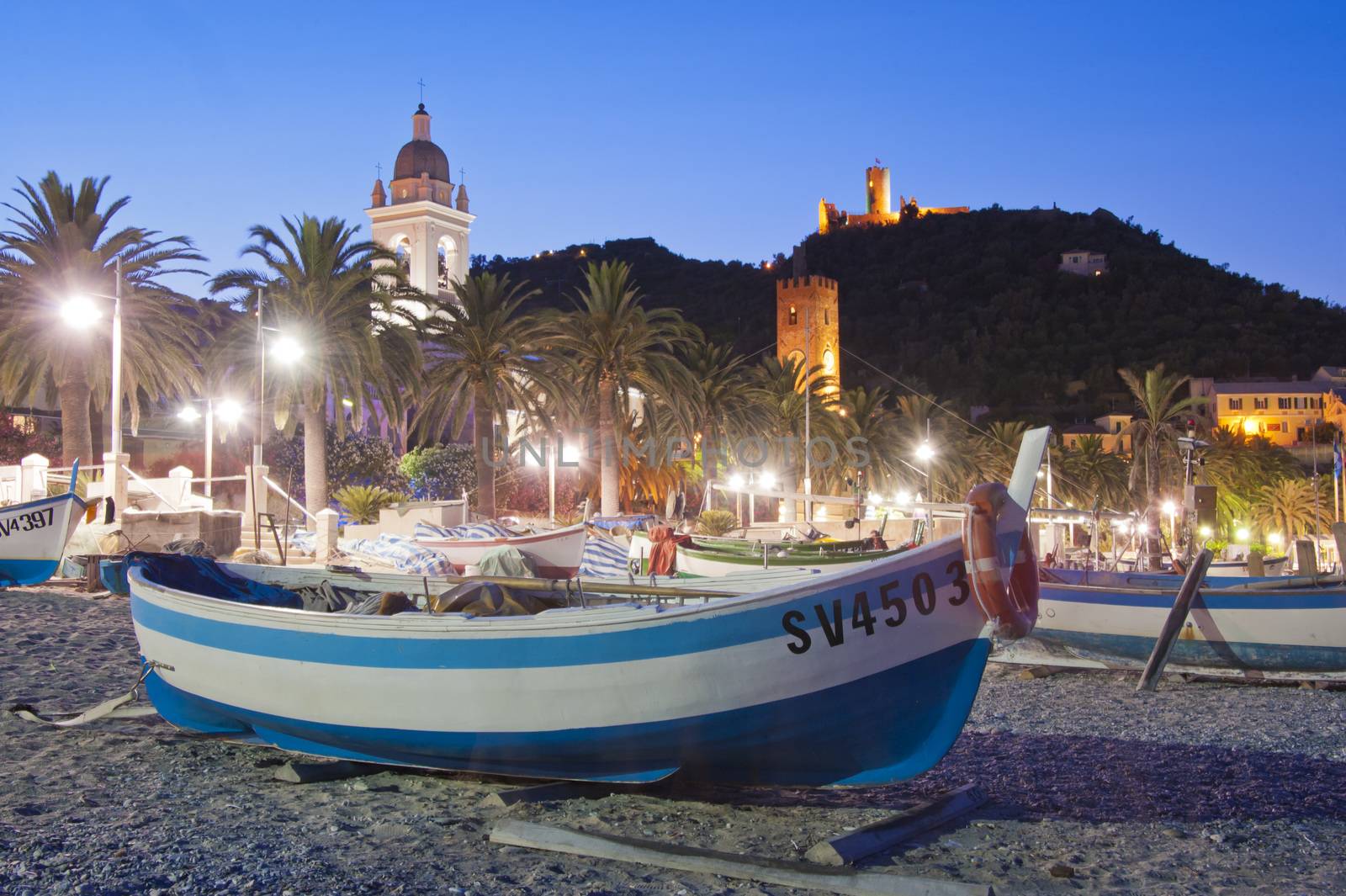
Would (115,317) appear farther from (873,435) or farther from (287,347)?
(873,435)

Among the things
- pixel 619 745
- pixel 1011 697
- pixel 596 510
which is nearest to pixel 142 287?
pixel 596 510

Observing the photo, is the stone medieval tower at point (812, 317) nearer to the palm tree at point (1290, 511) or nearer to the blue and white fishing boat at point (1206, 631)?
the palm tree at point (1290, 511)

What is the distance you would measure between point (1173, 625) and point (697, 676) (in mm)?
9577

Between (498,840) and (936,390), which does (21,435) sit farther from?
(936,390)

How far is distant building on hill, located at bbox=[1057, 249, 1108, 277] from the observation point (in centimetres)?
14562

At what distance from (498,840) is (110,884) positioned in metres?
2.11

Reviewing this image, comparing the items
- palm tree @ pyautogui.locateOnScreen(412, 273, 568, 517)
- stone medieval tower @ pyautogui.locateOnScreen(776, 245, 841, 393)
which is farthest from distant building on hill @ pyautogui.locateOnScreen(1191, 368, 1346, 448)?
palm tree @ pyautogui.locateOnScreen(412, 273, 568, 517)

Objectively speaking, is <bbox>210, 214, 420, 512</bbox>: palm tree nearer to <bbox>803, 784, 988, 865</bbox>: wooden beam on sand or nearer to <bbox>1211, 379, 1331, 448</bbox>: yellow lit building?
<bbox>803, 784, 988, 865</bbox>: wooden beam on sand

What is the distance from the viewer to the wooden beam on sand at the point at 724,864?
611 centimetres

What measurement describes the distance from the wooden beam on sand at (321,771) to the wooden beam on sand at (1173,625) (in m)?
10.00

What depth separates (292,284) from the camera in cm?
2844

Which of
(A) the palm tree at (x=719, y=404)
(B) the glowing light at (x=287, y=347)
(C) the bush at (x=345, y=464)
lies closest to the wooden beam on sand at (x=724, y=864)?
(B) the glowing light at (x=287, y=347)

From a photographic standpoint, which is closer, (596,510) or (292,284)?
(292,284)

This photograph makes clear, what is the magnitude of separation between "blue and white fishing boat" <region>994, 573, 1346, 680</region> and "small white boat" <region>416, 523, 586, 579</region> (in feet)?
31.3
